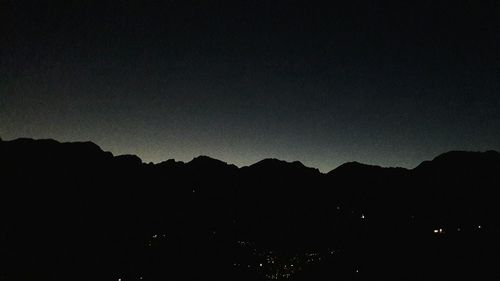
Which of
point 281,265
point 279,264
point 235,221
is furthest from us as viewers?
point 235,221

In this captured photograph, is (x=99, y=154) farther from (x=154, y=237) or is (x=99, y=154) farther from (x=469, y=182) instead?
(x=469, y=182)

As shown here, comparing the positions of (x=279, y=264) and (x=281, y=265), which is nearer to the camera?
(x=281, y=265)

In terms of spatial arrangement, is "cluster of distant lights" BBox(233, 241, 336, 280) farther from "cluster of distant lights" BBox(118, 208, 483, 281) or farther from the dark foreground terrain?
the dark foreground terrain

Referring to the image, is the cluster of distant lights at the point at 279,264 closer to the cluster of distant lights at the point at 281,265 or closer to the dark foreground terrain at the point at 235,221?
the cluster of distant lights at the point at 281,265

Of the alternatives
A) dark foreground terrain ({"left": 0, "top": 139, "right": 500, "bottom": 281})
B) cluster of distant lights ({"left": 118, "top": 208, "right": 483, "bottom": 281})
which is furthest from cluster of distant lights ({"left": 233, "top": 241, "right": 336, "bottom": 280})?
dark foreground terrain ({"left": 0, "top": 139, "right": 500, "bottom": 281})

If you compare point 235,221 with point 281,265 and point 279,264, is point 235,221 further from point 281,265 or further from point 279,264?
point 281,265

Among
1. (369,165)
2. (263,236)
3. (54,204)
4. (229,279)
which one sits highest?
(369,165)

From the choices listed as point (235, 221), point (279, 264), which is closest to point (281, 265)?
point (279, 264)

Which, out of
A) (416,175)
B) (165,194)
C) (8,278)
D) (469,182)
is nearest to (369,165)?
(416,175)

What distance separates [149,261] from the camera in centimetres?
6762

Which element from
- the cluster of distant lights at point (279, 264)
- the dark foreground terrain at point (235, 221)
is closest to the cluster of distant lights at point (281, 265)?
the cluster of distant lights at point (279, 264)

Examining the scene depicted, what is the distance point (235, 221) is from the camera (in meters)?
96.9

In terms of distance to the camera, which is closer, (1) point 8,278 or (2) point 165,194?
(1) point 8,278

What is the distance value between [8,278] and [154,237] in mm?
28075
